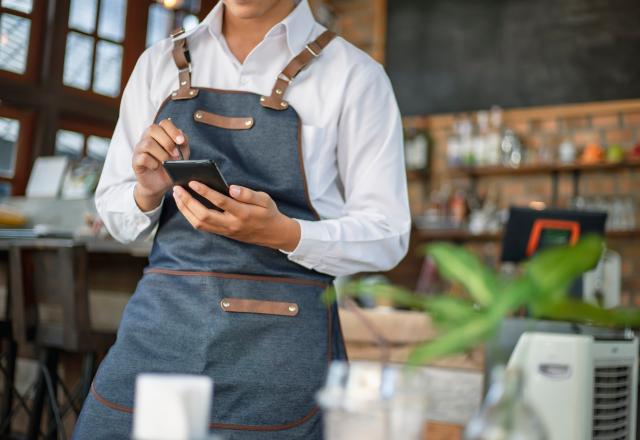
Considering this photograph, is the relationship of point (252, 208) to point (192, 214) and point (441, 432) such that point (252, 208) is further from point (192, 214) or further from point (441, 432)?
point (441, 432)

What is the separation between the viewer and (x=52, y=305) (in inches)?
116

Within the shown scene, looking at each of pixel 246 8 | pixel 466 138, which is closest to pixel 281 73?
pixel 246 8

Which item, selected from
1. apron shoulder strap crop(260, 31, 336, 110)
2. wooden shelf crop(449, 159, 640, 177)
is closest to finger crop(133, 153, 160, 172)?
apron shoulder strap crop(260, 31, 336, 110)

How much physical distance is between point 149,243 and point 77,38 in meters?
3.15

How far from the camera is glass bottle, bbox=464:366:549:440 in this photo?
1.93 ft

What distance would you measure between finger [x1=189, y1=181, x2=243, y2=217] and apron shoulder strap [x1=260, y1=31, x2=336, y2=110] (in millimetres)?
247

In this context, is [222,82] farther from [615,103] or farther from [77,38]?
[615,103]

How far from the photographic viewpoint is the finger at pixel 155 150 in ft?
3.85

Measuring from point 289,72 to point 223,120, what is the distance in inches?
5.3

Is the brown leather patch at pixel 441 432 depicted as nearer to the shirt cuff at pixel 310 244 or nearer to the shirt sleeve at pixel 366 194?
the shirt sleeve at pixel 366 194

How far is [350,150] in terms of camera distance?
1.33 m

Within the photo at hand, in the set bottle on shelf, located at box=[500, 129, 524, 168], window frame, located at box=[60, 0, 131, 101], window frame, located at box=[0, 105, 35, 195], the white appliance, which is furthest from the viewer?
bottle on shelf, located at box=[500, 129, 524, 168]

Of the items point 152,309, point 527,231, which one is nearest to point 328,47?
point 152,309

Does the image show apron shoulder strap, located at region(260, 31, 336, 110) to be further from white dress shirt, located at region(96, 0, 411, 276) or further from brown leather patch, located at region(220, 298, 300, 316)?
brown leather patch, located at region(220, 298, 300, 316)
